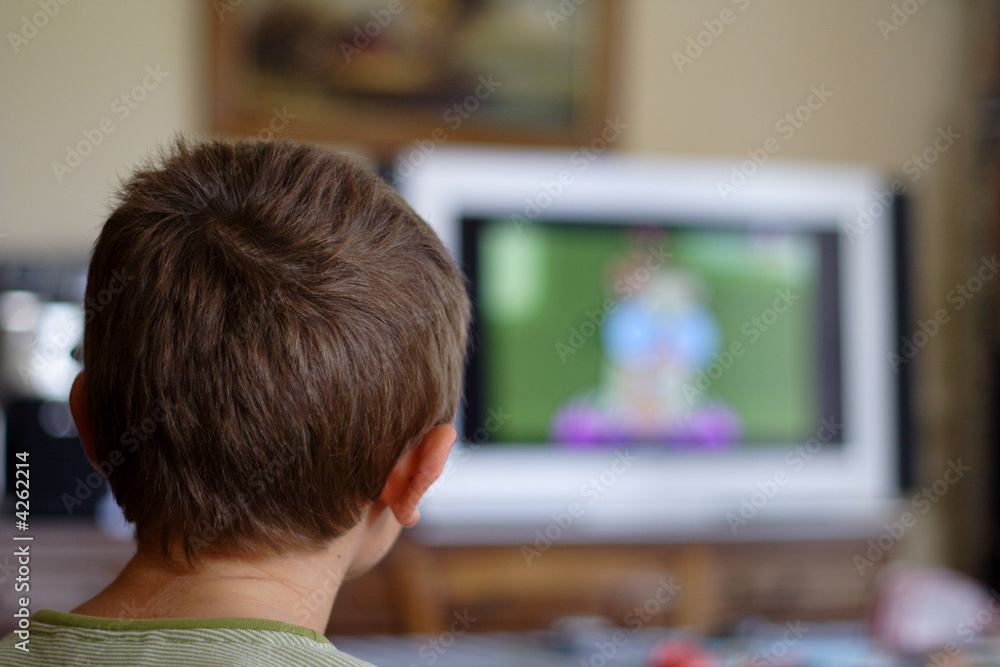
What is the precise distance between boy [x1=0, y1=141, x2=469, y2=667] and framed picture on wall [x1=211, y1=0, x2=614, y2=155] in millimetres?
1984

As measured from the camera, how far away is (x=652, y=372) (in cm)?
252

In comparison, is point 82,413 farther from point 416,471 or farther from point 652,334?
point 652,334

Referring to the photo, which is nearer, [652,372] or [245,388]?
[245,388]

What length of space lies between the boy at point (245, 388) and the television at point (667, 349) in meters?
1.70

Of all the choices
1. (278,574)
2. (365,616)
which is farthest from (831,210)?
(278,574)

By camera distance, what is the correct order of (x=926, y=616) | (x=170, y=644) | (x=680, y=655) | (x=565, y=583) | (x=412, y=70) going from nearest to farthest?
(x=170, y=644) < (x=680, y=655) < (x=926, y=616) < (x=565, y=583) < (x=412, y=70)

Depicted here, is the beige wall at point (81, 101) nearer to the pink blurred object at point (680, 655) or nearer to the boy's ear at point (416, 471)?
the pink blurred object at point (680, 655)

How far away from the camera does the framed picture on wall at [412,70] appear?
2.53 meters

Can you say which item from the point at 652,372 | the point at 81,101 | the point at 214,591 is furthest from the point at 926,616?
the point at 81,101

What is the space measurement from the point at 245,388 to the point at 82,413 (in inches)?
6.5

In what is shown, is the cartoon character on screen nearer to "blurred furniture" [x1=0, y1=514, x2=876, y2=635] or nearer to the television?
the television

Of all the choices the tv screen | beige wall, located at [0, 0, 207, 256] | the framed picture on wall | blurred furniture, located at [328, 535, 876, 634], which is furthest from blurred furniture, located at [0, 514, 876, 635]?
the framed picture on wall

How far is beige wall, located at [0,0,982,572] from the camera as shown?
241 cm

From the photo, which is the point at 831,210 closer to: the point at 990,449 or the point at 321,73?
the point at 990,449
